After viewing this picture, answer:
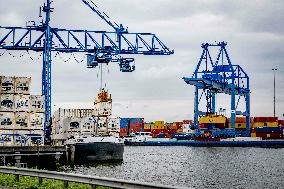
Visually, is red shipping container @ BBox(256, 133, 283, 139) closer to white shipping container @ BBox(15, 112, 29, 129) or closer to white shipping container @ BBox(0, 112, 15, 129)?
white shipping container @ BBox(15, 112, 29, 129)

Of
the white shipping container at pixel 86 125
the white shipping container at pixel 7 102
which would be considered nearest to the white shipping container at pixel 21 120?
the white shipping container at pixel 7 102

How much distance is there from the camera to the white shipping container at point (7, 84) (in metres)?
62.0

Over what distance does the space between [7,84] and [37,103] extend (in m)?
4.86

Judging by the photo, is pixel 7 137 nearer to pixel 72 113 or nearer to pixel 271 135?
pixel 72 113

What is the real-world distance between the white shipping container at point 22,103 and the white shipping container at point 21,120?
608 mm

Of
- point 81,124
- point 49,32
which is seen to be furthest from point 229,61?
point 49,32

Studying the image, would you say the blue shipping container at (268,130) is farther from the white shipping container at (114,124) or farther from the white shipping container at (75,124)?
the white shipping container at (75,124)

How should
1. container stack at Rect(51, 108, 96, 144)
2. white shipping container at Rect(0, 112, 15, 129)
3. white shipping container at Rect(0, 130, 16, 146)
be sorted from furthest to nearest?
container stack at Rect(51, 108, 96, 144), white shipping container at Rect(0, 112, 15, 129), white shipping container at Rect(0, 130, 16, 146)

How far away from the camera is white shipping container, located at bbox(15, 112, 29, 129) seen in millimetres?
62750

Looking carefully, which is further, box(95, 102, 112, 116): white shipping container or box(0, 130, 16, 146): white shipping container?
box(95, 102, 112, 116): white shipping container

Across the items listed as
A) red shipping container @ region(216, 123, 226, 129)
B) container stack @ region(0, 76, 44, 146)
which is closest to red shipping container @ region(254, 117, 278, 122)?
red shipping container @ region(216, 123, 226, 129)

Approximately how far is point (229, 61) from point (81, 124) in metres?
49.1

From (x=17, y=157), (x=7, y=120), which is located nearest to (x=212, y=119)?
(x=7, y=120)

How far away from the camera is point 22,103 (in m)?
63.0
